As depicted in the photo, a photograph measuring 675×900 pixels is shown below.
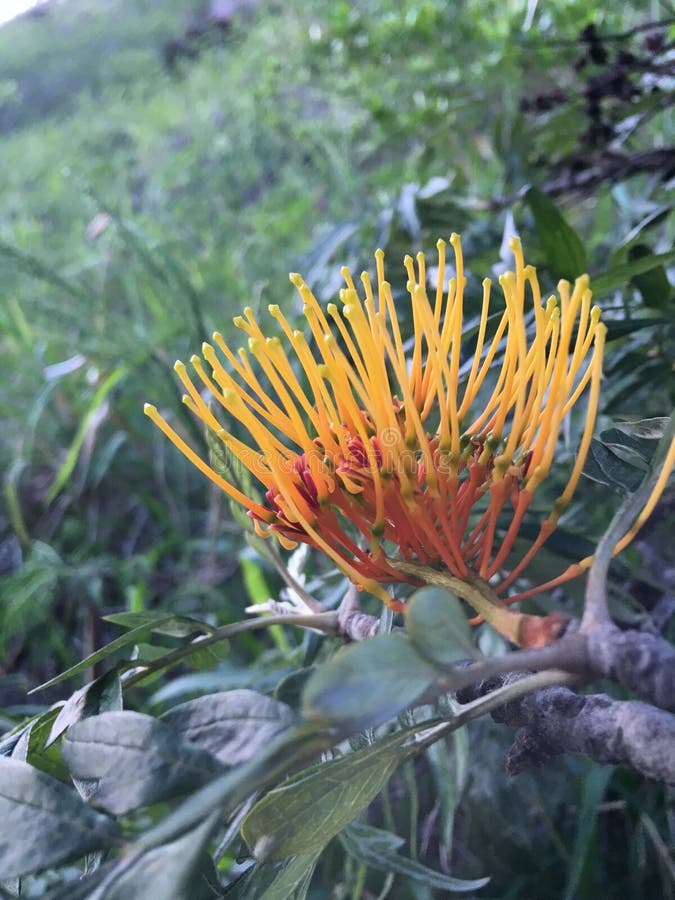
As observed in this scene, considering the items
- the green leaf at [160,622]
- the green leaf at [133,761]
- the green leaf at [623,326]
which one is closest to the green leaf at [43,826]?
the green leaf at [133,761]

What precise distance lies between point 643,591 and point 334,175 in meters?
1.10

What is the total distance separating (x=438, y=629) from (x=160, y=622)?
0.66 ft

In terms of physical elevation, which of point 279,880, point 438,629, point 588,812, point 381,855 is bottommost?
point 588,812

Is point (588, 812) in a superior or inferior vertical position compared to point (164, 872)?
inferior

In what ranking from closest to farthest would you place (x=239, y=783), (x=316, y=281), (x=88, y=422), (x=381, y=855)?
(x=239, y=783), (x=381, y=855), (x=316, y=281), (x=88, y=422)

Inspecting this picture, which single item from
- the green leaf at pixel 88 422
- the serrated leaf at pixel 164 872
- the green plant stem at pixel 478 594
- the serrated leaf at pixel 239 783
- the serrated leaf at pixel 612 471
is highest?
the serrated leaf at pixel 239 783

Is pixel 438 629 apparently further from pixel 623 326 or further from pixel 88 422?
pixel 88 422

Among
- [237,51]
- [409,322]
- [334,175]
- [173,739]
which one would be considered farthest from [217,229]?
[173,739]

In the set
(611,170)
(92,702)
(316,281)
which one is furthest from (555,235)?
(92,702)

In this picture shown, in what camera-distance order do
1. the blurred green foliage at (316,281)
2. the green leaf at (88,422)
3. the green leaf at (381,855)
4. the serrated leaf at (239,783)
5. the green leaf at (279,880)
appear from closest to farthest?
the serrated leaf at (239,783) → the green leaf at (279,880) → the green leaf at (381,855) → the blurred green foliage at (316,281) → the green leaf at (88,422)

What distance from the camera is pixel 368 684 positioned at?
0.22 metres

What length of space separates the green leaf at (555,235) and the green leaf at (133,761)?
16.8 inches

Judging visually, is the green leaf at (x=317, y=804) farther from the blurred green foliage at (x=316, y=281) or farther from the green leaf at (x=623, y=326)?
the green leaf at (x=623, y=326)

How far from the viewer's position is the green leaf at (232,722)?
0.27 meters
